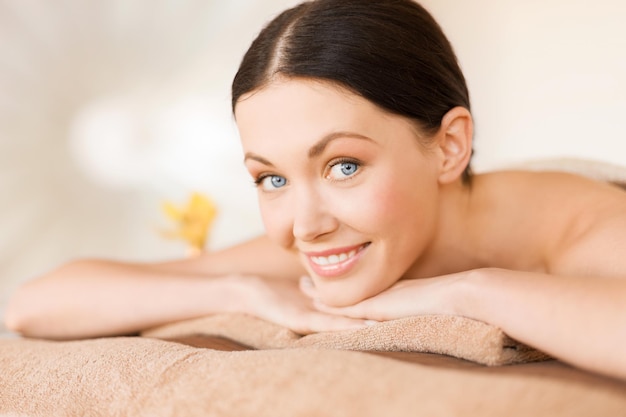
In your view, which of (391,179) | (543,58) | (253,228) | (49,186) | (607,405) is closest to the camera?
(607,405)

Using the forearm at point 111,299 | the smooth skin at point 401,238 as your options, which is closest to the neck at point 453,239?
the smooth skin at point 401,238

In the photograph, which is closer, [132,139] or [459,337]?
[459,337]

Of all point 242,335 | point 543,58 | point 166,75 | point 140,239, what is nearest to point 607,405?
point 242,335

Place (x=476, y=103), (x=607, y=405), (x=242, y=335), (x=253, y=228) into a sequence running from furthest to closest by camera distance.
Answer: (x=253, y=228) < (x=476, y=103) < (x=242, y=335) < (x=607, y=405)

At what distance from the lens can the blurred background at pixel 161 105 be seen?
2.41 meters

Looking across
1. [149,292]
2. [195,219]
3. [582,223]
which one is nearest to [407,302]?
[582,223]

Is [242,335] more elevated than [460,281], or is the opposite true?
Answer: [460,281]

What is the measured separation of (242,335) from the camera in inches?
49.6

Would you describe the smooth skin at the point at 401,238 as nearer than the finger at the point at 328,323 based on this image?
Yes

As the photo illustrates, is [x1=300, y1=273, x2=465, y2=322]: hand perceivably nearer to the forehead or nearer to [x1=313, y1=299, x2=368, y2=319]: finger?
[x1=313, y1=299, x2=368, y2=319]: finger

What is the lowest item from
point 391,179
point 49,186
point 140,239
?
point 140,239

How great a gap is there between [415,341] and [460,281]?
111mm

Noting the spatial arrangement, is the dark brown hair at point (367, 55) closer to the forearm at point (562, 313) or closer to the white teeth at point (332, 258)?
the white teeth at point (332, 258)

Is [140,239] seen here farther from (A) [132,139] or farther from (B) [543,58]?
(B) [543,58]
